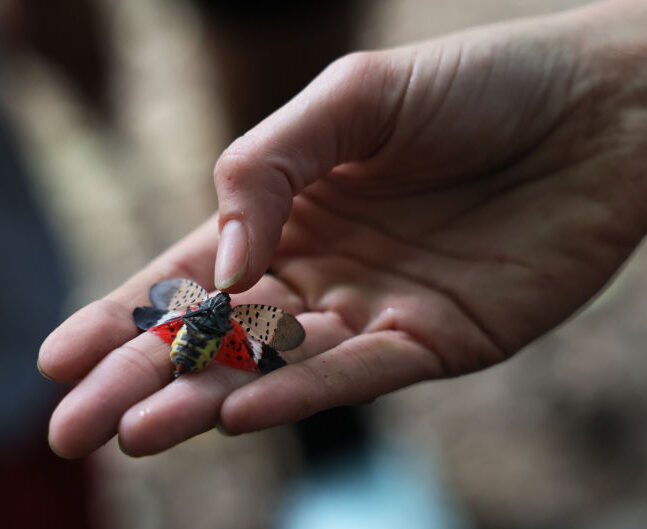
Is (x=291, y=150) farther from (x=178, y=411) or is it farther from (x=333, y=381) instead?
(x=178, y=411)

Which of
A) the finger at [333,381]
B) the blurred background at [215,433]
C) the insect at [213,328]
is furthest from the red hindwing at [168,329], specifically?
the blurred background at [215,433]

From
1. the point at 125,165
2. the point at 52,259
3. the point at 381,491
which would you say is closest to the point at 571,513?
the point at 381,491

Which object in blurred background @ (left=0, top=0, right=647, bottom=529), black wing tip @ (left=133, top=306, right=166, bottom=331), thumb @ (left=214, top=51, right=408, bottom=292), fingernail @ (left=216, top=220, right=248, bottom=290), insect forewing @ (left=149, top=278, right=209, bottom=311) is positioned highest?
thumb @ (left=214, top=51, right=408, bottom=292)

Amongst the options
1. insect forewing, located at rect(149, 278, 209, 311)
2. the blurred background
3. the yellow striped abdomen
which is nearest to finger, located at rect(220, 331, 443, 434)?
the yellow striped abdomen

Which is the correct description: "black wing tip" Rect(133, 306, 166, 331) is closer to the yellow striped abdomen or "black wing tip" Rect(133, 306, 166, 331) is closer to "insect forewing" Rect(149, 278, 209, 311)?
"insect forewing" Rect(149, 278, 209, 311)

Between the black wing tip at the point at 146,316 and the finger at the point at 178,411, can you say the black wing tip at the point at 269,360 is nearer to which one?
the finger at the point at 178,411
